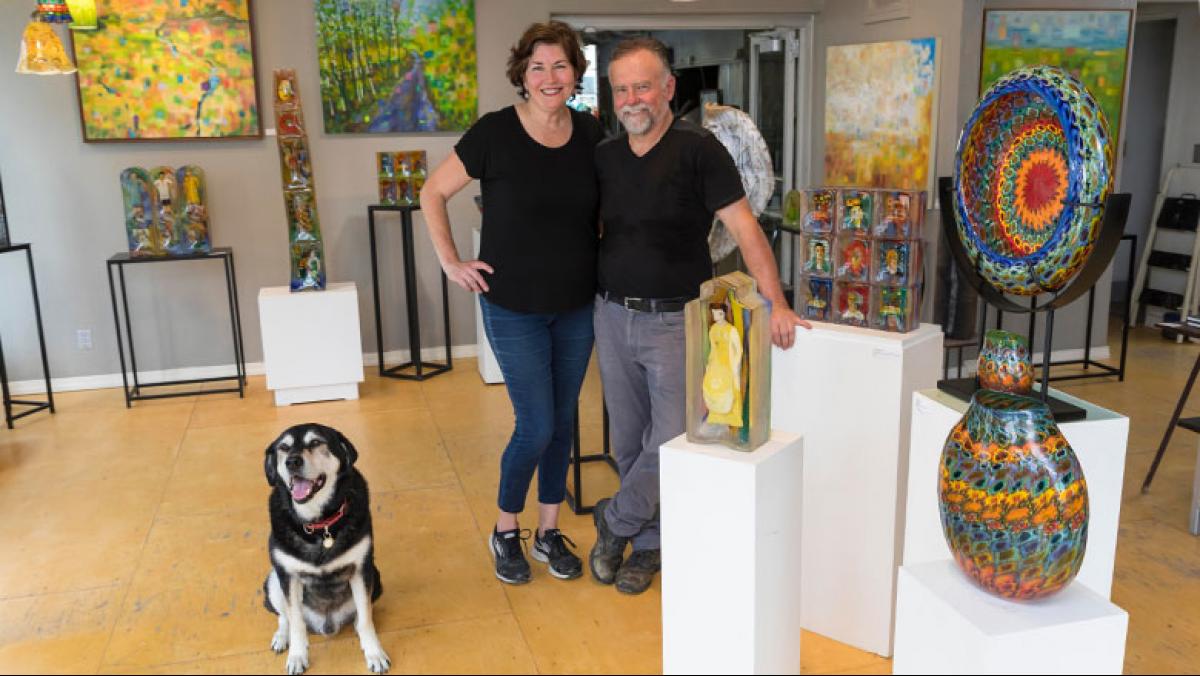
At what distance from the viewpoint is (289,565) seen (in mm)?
2537

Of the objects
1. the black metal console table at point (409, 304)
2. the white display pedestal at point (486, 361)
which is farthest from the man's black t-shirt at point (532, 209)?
the black metal console table at point (409, 304)

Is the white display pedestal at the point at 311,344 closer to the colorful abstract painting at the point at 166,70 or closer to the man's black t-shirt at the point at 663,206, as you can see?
the colorful abstract painting at the point at 166,70

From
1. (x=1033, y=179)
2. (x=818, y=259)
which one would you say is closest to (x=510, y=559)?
(x=818, y=259)

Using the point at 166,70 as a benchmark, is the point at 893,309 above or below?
below

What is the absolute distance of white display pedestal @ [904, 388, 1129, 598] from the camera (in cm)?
212

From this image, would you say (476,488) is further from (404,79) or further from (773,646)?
(404,79)

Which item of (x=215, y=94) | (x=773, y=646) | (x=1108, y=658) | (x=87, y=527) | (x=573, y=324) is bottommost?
(x=87, y=527)

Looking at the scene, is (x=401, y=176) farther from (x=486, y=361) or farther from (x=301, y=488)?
(x=301, y=488)

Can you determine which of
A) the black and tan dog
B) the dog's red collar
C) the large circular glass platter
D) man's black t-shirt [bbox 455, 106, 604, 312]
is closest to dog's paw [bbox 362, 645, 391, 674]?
the black and tan dog

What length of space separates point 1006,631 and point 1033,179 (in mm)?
920

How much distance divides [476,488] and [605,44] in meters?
3.35

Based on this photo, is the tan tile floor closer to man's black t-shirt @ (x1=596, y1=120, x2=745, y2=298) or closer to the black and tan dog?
the black and tan dog

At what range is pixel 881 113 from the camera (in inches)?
217

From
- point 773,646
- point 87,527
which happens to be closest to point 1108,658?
point 773,646
